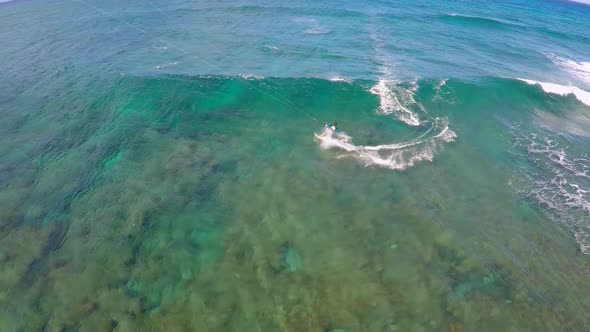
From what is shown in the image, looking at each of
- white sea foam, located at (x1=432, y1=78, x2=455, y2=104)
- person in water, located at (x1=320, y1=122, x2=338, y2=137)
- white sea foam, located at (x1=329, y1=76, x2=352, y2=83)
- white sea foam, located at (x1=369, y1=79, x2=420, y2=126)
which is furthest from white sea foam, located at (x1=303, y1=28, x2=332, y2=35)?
person in water, located at (x1=320, y1=122, x2=338, y2=137)

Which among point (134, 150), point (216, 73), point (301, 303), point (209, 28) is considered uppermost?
point (209, 28)

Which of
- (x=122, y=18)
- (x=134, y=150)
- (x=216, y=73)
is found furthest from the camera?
(x=122, y=18)

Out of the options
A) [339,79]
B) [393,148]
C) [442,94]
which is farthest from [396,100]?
[393,148]

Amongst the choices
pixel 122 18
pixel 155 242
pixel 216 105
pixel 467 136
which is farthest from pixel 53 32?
pixel 467 136

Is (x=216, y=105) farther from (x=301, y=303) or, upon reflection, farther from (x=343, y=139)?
(x=301, y=303)

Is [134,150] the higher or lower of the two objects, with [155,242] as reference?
higher

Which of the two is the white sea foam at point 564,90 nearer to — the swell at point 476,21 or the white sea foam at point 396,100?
the white sea foam at point 396,100

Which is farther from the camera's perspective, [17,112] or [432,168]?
[17,112]

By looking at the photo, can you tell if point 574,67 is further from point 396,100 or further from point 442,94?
point 396,100
